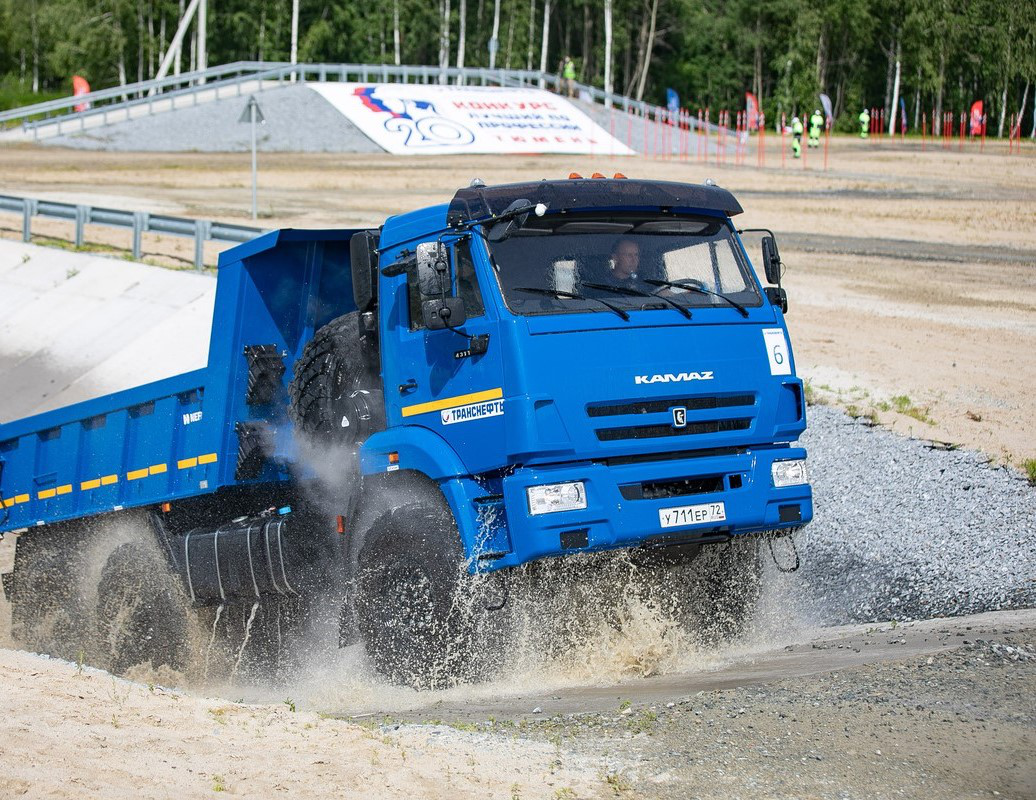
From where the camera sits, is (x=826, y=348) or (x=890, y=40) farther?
(x=890, y=40)

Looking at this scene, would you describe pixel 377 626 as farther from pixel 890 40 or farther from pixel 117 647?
pixel 890 40

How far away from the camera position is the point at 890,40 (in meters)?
78.5

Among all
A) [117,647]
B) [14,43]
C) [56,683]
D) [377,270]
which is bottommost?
[117,647]

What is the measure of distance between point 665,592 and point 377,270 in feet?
8.91

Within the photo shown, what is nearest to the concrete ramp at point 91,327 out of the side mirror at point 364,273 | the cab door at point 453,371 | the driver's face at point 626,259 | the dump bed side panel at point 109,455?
the dump bed side panel at point 109,455

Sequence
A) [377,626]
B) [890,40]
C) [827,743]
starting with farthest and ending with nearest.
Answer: [890,40]
[377,626]
[827,743]

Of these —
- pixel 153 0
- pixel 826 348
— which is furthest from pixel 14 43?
pixel 826 348

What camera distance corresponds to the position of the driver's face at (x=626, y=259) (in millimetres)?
7504

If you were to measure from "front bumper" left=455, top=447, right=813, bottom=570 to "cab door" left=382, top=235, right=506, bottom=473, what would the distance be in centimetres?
32

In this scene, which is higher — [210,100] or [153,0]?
[153,0]

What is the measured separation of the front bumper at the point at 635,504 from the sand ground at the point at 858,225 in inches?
199

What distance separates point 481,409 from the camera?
7.20 meters

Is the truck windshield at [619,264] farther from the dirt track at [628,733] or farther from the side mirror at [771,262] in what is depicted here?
the dirt track at [628,733]

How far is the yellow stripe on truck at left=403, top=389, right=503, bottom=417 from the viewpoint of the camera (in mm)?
7120
